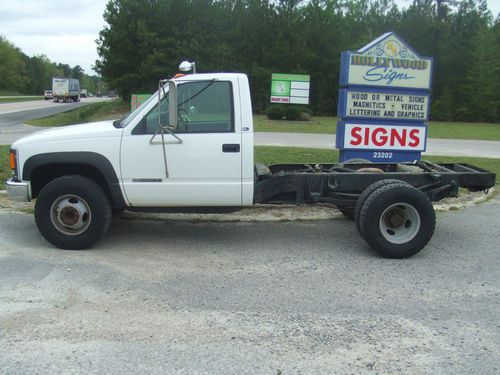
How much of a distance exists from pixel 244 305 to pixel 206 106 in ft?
7.91

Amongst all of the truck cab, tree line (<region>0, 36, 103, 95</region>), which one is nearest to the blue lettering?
the truck cab

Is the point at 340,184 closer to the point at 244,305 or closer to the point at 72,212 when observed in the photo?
the point at 244,305

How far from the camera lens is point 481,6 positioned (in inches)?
2338

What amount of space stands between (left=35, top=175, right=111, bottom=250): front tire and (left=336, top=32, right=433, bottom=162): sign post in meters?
5.84

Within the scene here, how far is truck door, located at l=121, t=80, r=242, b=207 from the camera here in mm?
5633

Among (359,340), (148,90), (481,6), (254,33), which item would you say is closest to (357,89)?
(359,340)

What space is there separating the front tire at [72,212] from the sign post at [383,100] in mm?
5843

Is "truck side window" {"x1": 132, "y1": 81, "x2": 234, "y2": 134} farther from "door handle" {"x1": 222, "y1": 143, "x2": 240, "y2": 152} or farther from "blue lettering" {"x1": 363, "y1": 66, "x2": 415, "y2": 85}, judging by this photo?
"blue lettering" {"x1": 363, "y1": 66, "x2": 415, "y2": 85}

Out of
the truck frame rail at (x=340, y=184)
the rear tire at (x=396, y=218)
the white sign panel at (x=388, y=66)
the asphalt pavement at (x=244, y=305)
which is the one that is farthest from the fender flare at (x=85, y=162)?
the white sign panel at (x=388, y=66)

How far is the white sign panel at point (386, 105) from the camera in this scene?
10133 millimetres

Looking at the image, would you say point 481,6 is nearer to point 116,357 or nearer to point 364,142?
point 364,142

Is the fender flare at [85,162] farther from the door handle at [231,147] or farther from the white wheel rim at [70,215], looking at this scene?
the door handle at [231,147]

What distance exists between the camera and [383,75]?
10.2m

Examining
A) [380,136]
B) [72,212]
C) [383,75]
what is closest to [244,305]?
[72,212]
